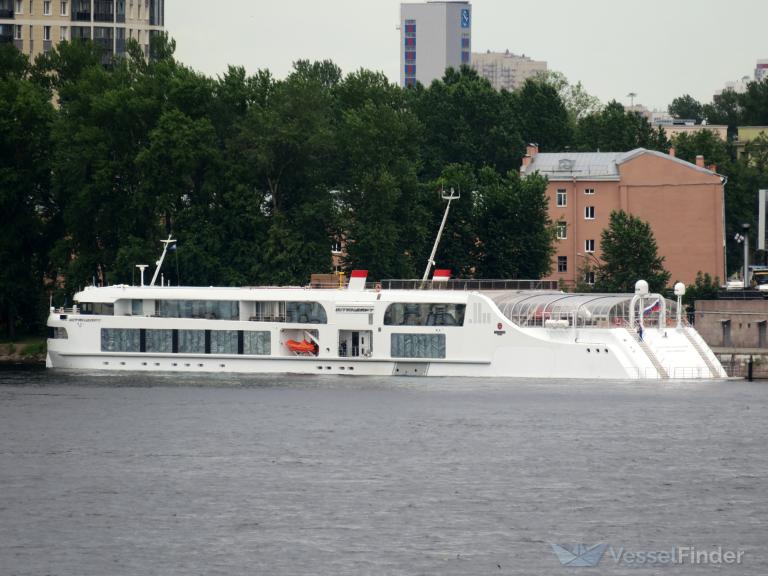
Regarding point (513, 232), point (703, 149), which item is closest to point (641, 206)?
point (513, 232)

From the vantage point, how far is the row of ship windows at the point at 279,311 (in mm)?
85062

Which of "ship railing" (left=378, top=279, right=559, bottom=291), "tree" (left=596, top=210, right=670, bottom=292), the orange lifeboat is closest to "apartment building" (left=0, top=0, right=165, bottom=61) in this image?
"tree" (left=596, top=210, right=670, bottom=292)

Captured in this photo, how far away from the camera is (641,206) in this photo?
408 feet

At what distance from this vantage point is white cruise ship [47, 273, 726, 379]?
8238cm

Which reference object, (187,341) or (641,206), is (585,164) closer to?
(641,206)

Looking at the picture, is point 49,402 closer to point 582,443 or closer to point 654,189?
point 582,443

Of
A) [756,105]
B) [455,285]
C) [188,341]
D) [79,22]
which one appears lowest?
[188,341]

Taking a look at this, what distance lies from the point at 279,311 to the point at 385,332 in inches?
217

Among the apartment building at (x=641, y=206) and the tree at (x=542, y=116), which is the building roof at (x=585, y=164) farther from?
the tree at (x=542, y=116)

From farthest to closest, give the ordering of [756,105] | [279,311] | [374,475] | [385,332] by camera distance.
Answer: [756,105] → [279,311] → [385,332] → [374,475]

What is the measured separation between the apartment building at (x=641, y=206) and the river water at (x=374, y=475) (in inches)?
1524

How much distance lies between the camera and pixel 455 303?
278 feet

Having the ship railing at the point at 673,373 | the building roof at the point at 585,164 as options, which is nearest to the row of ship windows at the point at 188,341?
the ship railing at the point at 673,373

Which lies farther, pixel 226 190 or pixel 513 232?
pixel 513 232
